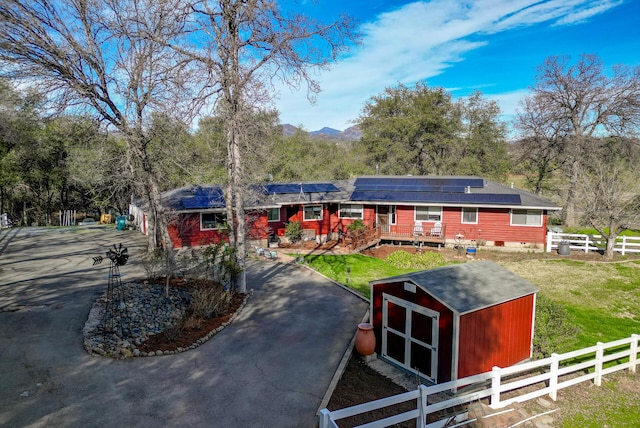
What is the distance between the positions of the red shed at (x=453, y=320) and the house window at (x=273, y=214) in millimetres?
14510

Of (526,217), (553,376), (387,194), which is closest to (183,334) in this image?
(553,376)

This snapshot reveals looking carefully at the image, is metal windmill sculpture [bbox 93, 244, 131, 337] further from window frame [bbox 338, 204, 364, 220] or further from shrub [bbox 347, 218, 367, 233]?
window frame [bbox 338, 204, 364, 220]

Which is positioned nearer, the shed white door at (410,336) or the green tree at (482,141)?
the shed white door at (410,336)

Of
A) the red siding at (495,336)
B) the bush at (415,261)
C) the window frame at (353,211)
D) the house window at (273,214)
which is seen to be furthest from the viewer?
the window frame at (353,211)

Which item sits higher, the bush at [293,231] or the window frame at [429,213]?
the window frame at [429,213]

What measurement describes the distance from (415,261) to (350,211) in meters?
7.28

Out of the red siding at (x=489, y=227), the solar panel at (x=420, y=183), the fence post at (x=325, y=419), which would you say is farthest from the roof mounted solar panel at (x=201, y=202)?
the fence post at (x=325, y=419)

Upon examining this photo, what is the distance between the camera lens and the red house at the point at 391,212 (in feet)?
69.7

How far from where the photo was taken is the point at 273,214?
77.1 feet

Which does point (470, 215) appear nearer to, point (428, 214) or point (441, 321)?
point (428, 214)

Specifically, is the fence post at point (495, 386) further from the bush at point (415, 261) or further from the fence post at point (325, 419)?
the bush at point (415, 261)

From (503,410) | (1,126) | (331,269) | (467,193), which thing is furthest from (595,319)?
(1,126)

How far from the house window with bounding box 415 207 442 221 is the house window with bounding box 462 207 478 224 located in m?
1.45

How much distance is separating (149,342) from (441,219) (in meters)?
18.9
